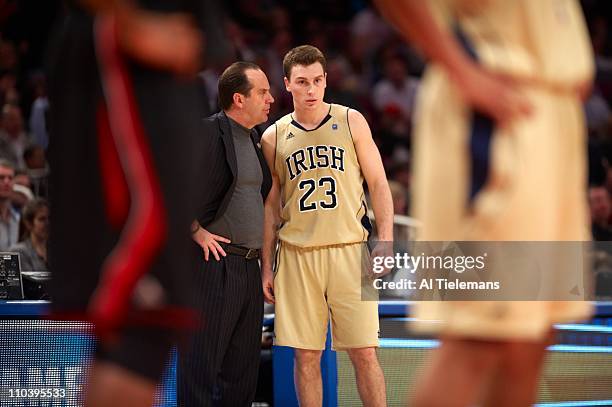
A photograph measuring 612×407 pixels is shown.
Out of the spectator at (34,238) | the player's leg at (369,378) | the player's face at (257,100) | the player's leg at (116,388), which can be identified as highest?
the player's face at (257,100)

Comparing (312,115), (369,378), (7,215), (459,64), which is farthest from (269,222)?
(459,64)

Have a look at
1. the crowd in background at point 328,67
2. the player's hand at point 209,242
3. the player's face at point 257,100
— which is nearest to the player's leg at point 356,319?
the player's hand at point 209,242

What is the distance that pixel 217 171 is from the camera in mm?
6133

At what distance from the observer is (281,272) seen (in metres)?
6.05

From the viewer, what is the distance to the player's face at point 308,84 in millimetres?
5949

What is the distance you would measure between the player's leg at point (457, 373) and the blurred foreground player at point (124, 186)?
60 centimetres

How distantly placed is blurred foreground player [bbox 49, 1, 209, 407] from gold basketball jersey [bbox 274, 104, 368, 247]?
3.09 m

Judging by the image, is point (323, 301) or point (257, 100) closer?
point (323, 301)

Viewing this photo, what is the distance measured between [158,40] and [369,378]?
137 inches

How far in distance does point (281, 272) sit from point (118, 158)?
337 centimetres

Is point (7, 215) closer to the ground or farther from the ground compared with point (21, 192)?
closer to the ground

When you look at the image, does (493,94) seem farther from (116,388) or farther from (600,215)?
(600,215)

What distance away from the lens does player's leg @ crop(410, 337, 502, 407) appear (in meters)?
2.70

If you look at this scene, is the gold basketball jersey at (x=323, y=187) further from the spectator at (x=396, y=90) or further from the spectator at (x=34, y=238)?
the spectator at (x=396, y=90)
